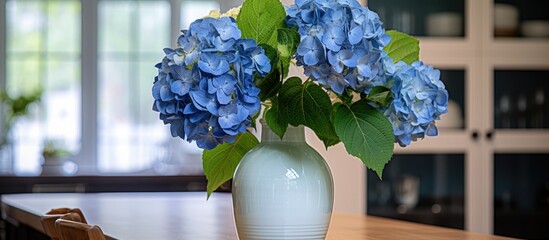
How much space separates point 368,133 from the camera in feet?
4.51

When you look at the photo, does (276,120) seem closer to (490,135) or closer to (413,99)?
(413,99)

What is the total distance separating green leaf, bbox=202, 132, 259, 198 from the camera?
1532mm

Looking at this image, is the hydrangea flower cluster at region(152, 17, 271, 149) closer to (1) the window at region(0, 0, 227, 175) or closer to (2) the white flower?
(2) the white flower

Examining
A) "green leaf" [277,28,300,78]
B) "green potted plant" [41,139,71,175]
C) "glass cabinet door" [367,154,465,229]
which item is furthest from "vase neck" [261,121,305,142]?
"green potted plant" [41,139,71,175]

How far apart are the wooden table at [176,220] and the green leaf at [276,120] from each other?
17.8 inches

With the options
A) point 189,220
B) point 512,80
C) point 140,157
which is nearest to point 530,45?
point 512,80

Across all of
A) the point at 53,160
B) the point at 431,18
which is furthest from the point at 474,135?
the point at 53,160

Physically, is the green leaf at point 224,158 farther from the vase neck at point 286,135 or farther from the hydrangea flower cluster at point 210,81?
the hydrangea flower cluster at point 210,81

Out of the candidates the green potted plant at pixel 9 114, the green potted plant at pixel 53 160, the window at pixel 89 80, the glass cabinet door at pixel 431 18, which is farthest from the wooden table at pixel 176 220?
the window at pixel 89 80

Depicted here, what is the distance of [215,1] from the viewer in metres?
6.88

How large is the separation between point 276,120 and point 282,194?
0.33 ft

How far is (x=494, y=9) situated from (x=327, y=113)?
10.3ft

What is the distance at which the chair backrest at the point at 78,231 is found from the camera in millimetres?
1349

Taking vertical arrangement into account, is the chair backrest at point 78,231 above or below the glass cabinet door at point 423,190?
above
